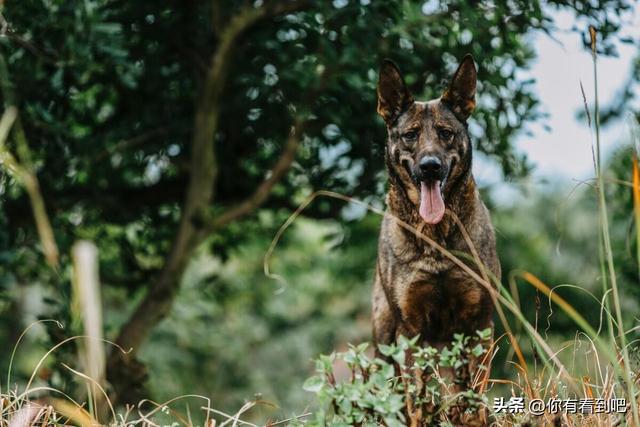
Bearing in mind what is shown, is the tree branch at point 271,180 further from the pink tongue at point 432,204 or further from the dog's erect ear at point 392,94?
the pink tongue at point 432,204

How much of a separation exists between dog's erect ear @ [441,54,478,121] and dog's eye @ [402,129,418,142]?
314 millimetres

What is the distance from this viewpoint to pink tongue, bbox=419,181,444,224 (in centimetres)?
419

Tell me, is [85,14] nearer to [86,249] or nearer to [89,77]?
[89,77]

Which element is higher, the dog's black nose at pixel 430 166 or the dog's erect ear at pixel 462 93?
the dog's erect ear at pixel 462 93

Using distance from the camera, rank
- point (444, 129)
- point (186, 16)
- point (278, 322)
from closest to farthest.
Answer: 1. point (444, 129)
2. point (186, 16)
3. point (278, 322)

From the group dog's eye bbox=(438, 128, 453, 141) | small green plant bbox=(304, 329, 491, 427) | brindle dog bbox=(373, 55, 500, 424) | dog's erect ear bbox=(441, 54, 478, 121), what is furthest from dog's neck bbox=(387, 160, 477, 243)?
small green plant bbox=(304, 329, 491, 427)

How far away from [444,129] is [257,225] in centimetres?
496

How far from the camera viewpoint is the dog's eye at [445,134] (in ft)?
14.3

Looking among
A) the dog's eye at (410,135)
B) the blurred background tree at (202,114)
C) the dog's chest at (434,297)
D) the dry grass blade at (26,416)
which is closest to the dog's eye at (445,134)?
the dog's eye at (410,135)

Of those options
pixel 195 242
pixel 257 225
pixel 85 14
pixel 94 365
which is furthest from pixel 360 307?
pixel 94 365

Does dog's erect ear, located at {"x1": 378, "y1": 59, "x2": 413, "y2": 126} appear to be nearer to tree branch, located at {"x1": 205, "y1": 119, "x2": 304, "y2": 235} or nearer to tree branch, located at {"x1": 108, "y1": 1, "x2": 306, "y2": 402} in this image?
tree branch, located at {"x1": 205, "y1": 119, "x2": 304, "y2": 235}

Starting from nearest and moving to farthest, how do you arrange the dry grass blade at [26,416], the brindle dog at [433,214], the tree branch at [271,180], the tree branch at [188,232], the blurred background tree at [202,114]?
1. the dry grass blade at [26,416]
2. the brindle dog at [433,214]
3. the blurred background tree at [202,114]
4. the tree branch at [271,180]
5. the tree branch at [188,232]

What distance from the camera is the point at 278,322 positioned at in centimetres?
2022

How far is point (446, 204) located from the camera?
14.5 ft
